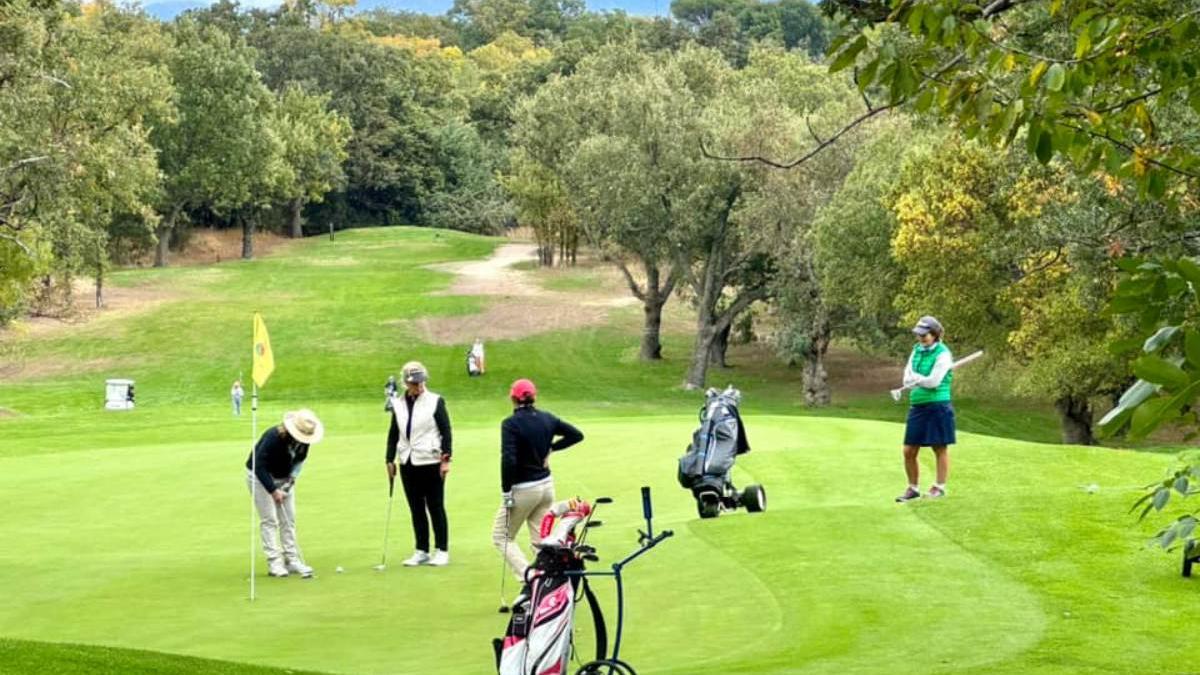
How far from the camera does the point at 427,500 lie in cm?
1489

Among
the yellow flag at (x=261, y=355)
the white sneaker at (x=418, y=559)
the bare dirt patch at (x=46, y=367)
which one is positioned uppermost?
the yellow flag at (x=261, y=355)

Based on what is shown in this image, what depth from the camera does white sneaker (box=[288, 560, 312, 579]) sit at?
1448cm

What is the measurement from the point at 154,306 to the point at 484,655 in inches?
2652

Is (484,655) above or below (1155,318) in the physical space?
below

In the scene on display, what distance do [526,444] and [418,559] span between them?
94.0 inches

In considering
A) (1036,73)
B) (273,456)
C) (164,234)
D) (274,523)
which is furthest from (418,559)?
(164,234)

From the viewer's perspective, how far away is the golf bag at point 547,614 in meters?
8.70

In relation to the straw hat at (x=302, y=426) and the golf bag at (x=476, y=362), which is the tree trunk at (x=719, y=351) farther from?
the straw hat at (x=302, y=426)

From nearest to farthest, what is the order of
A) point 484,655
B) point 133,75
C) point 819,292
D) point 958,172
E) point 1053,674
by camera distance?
1. point 1053,674
2. point 484,655
3. point 958,172
4. point 819,292
5. point 133,75

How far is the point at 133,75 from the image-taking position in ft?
221

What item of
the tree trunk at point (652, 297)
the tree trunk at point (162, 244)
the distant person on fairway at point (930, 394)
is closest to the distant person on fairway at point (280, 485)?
the distant person on fairway at point (930, 394)

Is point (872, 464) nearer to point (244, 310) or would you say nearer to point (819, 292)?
point (819, 292)

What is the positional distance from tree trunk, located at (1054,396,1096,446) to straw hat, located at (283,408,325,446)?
1308 inches

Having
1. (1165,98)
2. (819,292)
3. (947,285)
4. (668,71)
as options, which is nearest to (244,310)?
(668,71)
